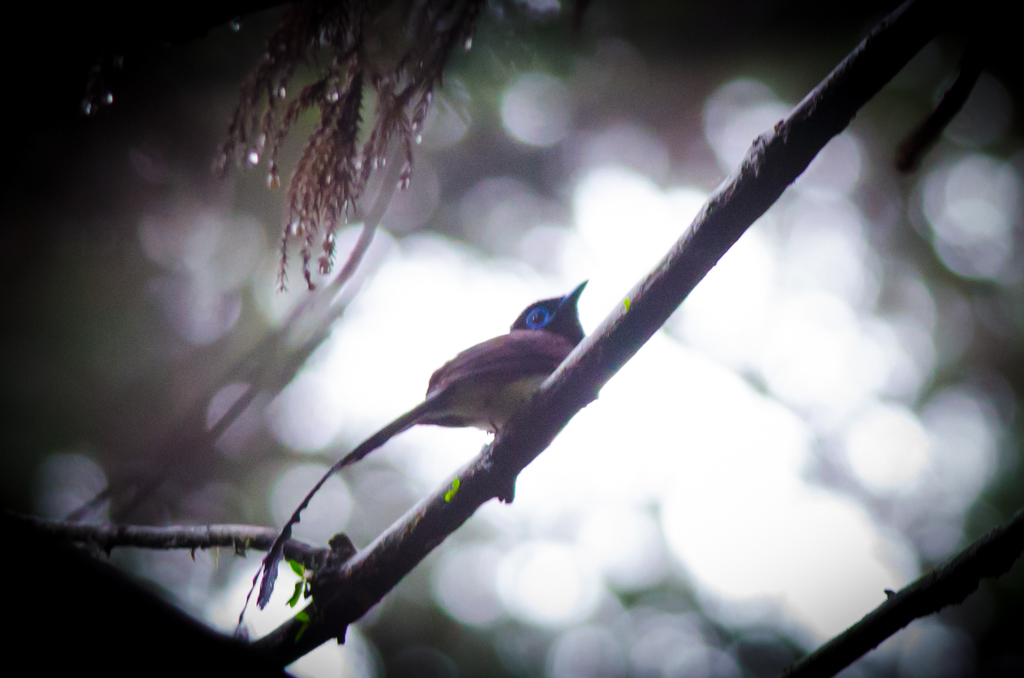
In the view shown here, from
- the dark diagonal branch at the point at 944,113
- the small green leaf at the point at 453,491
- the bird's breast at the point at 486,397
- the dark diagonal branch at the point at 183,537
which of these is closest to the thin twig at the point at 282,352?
the dark diagonal branch at the point at 183,537

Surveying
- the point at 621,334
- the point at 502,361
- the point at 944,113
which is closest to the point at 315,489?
the point at 502,361

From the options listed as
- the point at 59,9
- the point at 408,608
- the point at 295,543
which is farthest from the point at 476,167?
the point at 408,608

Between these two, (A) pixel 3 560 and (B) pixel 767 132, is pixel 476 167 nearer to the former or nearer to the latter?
(B) pixel 767 132

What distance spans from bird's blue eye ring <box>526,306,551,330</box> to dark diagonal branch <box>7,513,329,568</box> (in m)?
Result: 1.85

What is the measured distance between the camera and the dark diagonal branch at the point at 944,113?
199 centimetres

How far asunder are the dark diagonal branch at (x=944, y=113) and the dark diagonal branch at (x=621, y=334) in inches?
39.1

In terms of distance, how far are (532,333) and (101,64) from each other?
2.02 meters

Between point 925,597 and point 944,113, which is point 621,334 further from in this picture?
point 944,113

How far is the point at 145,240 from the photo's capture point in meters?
5.81

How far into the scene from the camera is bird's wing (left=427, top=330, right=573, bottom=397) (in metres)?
2.44

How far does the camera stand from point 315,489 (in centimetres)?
182

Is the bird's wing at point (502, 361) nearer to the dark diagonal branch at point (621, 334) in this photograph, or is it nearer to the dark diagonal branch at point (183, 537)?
the dark diagonal branch at point (621, 334)

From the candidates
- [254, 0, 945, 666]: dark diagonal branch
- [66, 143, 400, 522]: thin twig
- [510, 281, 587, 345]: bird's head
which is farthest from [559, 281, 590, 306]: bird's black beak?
[254, 0, 945, 666]: dark diagonal branch

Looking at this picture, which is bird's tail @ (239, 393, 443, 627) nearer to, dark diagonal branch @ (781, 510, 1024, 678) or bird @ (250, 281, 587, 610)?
bird @ (250, 281, 587, 610)
